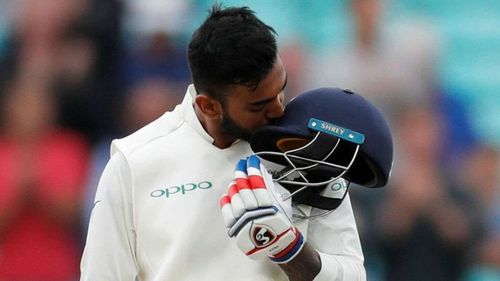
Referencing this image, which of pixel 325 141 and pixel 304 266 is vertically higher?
pixel 325 141

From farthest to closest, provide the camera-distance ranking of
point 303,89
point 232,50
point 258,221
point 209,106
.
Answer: point 303,89
point 209,106
point 232,50
point 258,221

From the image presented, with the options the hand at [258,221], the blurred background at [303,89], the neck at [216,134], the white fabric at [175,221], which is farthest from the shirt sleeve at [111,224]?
the blurred background at [303,89]

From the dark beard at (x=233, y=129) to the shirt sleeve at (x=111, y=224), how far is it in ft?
0.76

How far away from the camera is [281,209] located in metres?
2.13

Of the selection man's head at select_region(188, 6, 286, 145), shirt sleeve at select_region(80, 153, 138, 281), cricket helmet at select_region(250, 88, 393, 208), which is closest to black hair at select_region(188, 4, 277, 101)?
man's head at select_region(188, 6, 286, 145)

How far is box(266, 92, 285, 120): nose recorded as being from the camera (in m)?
2.27

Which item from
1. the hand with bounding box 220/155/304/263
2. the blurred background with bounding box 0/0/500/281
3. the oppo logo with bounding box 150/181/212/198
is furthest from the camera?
the blurred background with bounding box 0/0/500/281

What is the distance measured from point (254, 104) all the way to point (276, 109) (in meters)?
0.05

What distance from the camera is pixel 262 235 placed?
2.10 metres

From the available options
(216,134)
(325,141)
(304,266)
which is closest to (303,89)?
(216,134)

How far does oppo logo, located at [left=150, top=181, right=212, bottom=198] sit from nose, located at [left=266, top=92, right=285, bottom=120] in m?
0.20

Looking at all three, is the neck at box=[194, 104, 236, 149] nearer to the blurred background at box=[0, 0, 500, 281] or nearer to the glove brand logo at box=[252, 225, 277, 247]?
the glove brand logo at box=[252, 225, 277, 247]

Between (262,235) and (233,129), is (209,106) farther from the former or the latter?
(262,235)

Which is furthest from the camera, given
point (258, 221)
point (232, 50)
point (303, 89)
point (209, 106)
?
point (303, 89)
